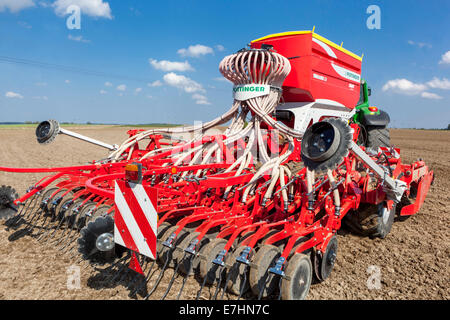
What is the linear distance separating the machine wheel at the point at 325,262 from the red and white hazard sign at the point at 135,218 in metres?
1.37

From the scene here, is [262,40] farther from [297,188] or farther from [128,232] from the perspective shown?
[128,232]

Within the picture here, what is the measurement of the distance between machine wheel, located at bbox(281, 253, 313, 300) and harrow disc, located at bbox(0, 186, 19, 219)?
2857 millimetres

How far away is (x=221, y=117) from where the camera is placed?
3938 millimetres

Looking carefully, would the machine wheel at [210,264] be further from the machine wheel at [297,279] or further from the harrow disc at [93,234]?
the harrow disc at [93,234]

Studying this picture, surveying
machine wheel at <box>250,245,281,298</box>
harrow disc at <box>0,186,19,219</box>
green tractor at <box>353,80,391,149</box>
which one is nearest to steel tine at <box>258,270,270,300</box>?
machine wheel at <box>250,245,281,298</box>

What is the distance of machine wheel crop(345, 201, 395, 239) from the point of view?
3.41m

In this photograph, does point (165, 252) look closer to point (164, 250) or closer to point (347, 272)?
point (164, 250)

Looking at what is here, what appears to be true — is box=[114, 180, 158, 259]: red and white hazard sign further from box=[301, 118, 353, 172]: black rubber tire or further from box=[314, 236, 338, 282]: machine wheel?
box=[314, 236, 338, 282]: machine wheel

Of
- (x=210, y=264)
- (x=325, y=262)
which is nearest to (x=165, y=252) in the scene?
(x=210, y=264)

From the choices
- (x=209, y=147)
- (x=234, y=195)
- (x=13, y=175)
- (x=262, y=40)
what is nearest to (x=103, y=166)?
(x=209, y=147)

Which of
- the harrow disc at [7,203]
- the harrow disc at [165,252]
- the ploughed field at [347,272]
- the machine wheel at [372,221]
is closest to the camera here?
the ploughed field at [347,272]

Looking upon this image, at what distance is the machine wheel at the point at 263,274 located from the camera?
7.36 feet

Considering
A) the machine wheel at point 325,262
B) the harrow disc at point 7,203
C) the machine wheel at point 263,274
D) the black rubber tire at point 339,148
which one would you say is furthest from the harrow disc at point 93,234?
the machine wheel at point 325,262

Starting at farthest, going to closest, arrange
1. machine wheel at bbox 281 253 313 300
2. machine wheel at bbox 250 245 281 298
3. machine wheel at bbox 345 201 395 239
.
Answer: machine wheel at bbox 345 201 395 239, machine wheel at bbox 250 245 281 298, machine wheel at bbox 281 253 313 300
